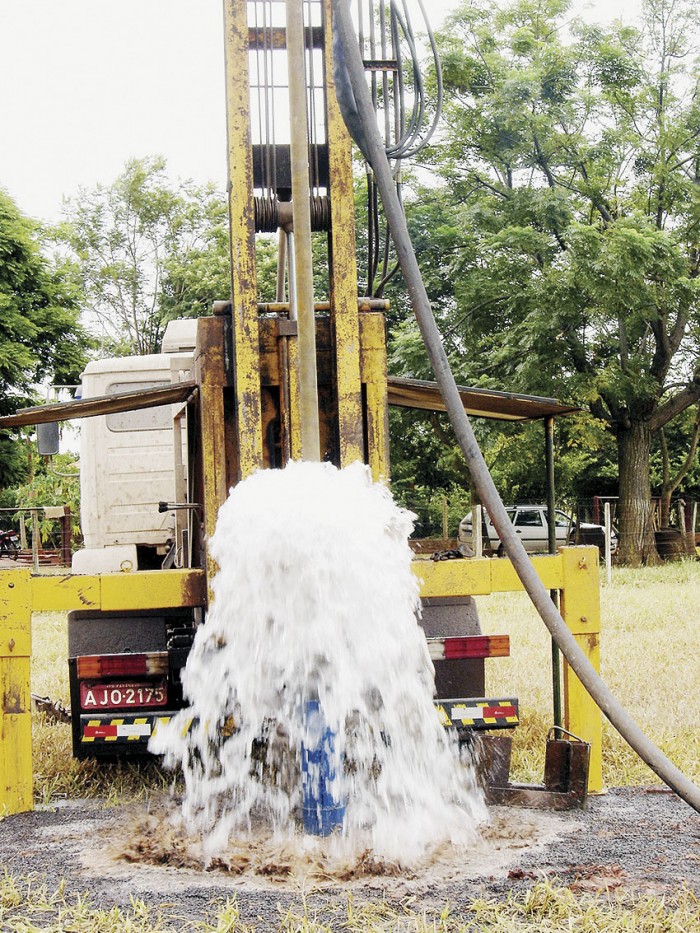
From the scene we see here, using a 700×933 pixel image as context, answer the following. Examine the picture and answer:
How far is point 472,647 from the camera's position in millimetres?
5559

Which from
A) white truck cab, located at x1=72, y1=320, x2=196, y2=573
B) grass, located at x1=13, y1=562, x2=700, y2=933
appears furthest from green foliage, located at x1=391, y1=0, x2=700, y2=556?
white truck cab, located at x1=72, y1=320, x2=196, y2=573

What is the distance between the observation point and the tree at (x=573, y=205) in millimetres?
19969

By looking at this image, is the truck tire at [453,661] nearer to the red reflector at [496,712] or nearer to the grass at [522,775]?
the grass at [522,775]

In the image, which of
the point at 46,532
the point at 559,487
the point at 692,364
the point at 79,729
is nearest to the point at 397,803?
the point at 79,729

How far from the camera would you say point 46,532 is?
3030cm

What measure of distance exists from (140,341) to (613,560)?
1984 cm

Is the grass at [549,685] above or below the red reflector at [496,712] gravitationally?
below

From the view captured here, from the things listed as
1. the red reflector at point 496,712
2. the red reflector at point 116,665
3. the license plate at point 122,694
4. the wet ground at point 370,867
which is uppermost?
the red reflector at point 116,665

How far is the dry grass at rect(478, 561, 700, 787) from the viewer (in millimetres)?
6211

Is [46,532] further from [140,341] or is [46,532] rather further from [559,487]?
[559,487]

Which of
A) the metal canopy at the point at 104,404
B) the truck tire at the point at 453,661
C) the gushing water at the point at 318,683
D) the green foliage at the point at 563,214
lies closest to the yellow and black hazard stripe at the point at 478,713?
the gushing water at the point at 318,683

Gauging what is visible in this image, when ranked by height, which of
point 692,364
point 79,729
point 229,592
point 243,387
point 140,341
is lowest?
point 79,729

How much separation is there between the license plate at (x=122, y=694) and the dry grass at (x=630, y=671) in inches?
75.1

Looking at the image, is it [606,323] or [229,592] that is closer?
[229,592]
